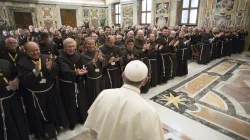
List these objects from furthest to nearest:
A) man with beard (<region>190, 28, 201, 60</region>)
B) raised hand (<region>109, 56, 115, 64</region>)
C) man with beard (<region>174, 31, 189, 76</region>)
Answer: man with beard (<region>190, 28, 201, 60</region>) → man with beard (<region>174, 31, 189, 76</region>) → raised hand (<region>109, 56, 115, 64</region>)

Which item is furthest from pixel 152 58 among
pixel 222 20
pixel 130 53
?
pixel 222 20

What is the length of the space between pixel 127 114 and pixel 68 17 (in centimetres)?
1713

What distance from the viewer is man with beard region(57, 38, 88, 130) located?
2881mm

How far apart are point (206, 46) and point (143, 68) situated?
24.7 feet

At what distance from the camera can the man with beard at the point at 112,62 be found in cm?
375

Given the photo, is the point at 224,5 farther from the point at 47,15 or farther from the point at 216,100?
the point at 47,15

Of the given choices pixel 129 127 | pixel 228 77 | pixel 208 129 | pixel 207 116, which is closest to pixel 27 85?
pixel 129 127

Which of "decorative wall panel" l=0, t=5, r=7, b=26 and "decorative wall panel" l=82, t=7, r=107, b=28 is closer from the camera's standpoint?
"decorative wall panel" l=0, t=5, r=7, b=26

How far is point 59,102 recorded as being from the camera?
295 cm

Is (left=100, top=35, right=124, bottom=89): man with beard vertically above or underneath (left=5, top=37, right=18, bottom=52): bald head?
underneath

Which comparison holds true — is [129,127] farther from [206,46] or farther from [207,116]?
[206,46]

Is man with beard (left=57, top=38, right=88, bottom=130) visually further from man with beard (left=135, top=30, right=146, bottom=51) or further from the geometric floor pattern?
the geometric floor pattern

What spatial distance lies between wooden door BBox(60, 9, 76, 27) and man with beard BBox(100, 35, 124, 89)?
14190mm

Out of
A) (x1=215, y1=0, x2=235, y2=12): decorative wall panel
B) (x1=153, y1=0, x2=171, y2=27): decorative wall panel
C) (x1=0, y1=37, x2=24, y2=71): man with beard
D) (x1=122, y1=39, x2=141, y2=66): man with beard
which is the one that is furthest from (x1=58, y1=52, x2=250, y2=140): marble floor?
(x1=153, y1=0, x2=171, y2=27): decorative wall panel
